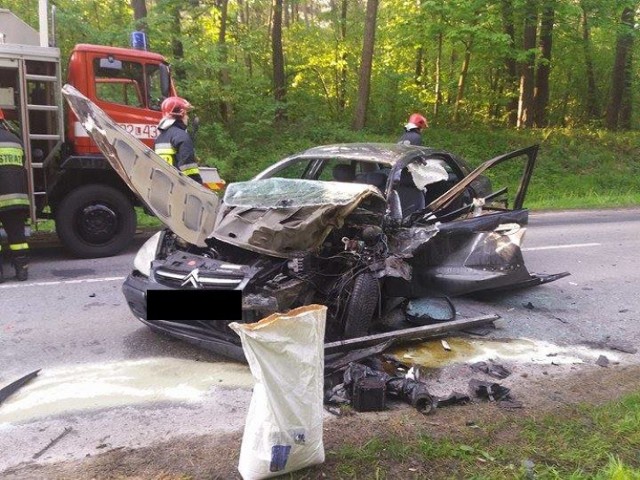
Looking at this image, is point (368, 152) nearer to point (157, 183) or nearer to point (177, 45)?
point (157, 183)

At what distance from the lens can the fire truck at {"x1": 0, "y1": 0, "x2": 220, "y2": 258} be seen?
7051 millimetres

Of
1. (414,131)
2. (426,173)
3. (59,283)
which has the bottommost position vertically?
(59,283)

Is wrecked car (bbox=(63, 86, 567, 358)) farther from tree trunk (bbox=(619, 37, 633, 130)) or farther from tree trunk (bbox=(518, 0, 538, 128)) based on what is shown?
tree trunk (bbox=(619, 37, 633, 130))

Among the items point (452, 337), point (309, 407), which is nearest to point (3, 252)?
point (452, 337)

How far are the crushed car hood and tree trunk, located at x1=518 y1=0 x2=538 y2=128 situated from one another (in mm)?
13779

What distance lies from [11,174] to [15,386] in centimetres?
321

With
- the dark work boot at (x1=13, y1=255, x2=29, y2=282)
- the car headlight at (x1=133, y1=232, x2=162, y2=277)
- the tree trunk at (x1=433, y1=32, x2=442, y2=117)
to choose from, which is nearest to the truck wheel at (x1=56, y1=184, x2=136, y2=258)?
the dark work boot at (x1=13, y1=255, x2=29, y2=282)

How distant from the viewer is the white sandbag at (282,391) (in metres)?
2.58

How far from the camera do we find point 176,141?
261 inches

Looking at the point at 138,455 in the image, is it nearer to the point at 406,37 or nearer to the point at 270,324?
the point at 270,324

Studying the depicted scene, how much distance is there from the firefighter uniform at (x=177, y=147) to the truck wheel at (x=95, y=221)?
1463 millimetres

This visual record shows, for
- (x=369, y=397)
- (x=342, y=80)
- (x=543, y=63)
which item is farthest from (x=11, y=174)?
(x=342, y=80)

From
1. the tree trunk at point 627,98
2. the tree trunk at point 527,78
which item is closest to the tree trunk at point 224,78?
the tree trunk at point 527,78

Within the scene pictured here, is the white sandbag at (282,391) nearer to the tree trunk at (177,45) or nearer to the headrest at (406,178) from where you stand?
the headrest at (406,178)
